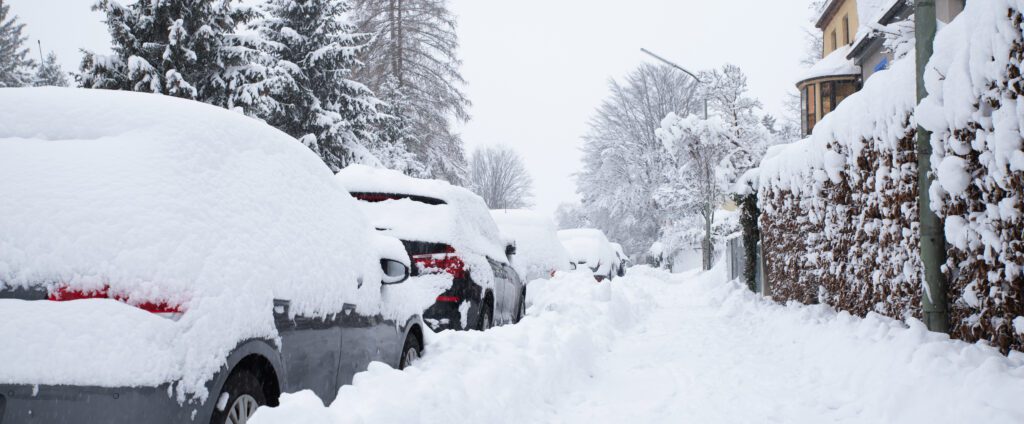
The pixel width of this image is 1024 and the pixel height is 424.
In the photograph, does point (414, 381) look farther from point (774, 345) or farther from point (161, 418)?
point (774, 345)

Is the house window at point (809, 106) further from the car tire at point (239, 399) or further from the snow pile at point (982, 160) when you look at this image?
the car tire at point (239, 399)

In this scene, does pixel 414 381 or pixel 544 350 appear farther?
pixel 544 350

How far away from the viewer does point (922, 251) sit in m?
5.04

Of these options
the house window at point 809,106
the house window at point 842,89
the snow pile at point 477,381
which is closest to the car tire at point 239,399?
the snow pile at point 477,381

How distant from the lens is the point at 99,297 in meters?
2.45

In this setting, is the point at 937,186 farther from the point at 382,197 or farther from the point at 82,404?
the point at 82,404

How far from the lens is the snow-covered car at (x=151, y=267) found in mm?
2320

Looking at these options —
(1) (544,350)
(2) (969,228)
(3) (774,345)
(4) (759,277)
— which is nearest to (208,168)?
(1) (544,350)

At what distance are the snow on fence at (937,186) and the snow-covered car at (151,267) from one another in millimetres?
3535

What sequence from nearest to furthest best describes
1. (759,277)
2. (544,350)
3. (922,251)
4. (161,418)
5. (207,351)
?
(161,418), (207,351), (922,251), (544,350), (759,277)

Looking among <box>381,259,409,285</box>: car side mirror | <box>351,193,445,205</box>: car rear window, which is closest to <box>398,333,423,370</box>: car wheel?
<box>381,259,409,285</box>: car side mirror

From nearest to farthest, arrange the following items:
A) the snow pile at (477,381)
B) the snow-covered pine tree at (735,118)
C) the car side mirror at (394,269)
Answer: the snow pile at (477,381) → the car side mirror at (394,269) → the snow-covered pine tree at (735,118)

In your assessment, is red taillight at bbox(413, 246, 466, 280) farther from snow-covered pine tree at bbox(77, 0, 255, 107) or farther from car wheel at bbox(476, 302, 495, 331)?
snow-covered pine tree at bbox(77, 0, 255, 107)

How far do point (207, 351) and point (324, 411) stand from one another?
652 millimetres
